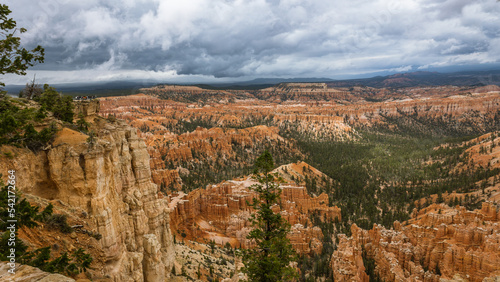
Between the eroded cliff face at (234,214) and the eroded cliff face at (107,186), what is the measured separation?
745 inches

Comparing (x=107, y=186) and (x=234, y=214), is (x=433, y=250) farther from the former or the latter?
(x=107, y=186)

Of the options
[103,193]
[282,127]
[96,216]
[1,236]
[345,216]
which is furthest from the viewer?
[282,127]

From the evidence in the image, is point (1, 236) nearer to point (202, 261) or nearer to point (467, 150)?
point (202, 261)

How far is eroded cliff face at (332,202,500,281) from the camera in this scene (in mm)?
21688

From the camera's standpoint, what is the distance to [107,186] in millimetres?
11109

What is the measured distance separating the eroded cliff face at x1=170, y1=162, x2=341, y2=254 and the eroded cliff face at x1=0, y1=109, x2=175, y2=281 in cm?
1891

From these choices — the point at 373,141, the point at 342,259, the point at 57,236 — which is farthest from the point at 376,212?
the point at 373,141

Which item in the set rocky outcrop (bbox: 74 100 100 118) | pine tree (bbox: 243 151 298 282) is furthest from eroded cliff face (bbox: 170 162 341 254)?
rocky outcrop (bbox: 74 100 100 118)

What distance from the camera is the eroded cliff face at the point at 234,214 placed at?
3360 cm

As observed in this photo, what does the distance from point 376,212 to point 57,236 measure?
46349mm

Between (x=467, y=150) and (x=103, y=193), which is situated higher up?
(x=103, y=193)

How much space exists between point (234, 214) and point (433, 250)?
2368 centimetres

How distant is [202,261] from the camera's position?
23359 millimetres

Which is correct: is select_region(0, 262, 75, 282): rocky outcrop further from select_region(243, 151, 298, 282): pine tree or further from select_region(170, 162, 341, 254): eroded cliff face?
select_region(170, 162, 341, 254): eroded cliff face
